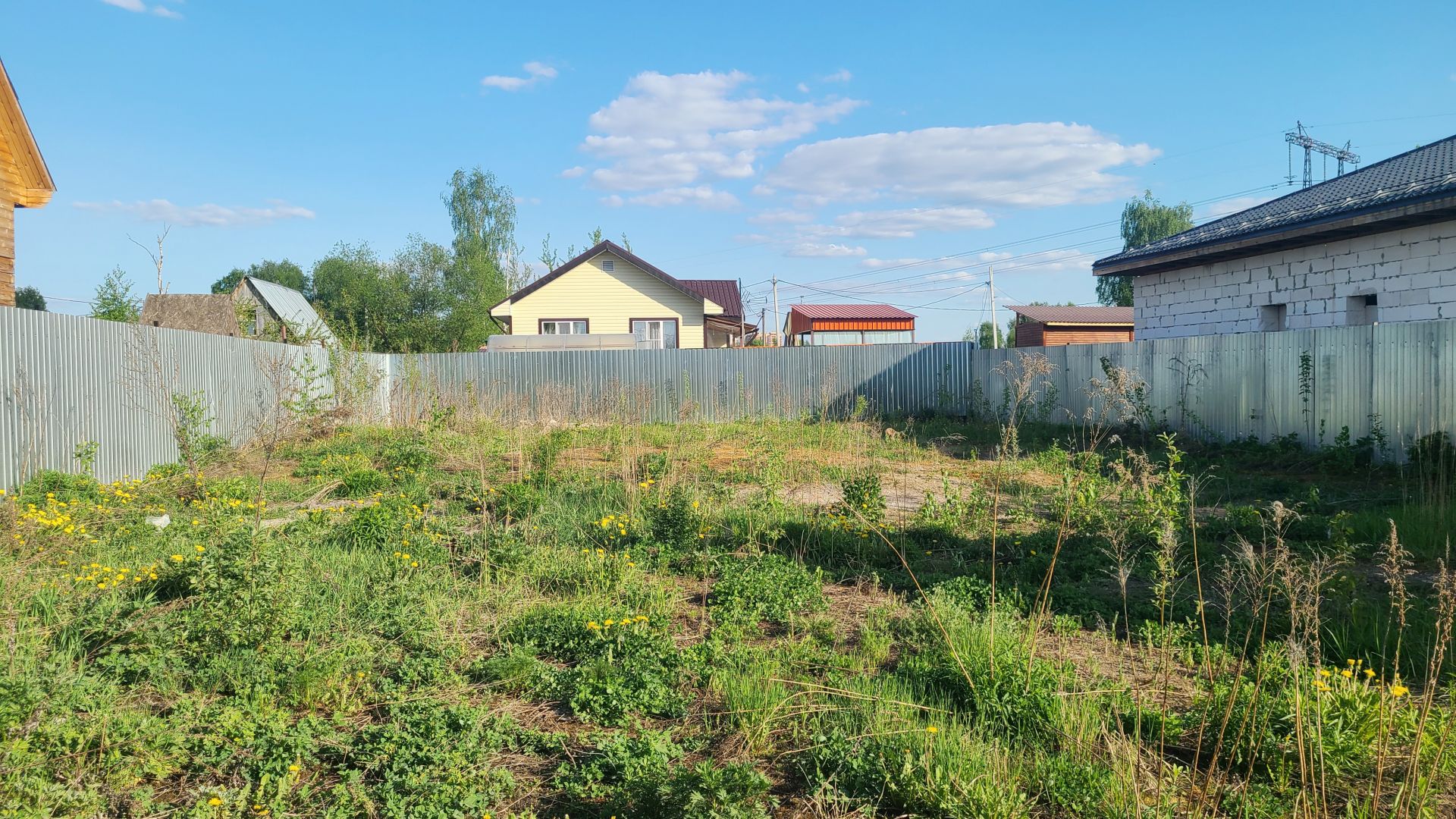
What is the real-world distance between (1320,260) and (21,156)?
645 inches

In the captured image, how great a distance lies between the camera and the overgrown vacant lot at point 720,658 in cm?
263

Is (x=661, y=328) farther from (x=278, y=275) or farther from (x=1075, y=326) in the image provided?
(x=278, y=275)

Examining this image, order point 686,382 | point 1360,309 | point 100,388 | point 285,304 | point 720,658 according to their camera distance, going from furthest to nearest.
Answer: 1. point 285,304
2. point 686,382
3. point 1360,309
4. point 100,388
5. point 720,658

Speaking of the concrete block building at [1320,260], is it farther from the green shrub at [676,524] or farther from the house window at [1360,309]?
the green shrub at [676,524]

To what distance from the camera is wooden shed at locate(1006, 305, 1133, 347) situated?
34375 mm

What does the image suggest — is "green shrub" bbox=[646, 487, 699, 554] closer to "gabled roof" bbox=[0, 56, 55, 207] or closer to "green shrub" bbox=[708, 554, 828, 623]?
"green shrub" bbox=[708, 554, 828, 623]

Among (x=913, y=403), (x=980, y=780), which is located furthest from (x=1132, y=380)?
(x=980, y=780)

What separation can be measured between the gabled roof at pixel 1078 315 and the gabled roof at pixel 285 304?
26.0 m

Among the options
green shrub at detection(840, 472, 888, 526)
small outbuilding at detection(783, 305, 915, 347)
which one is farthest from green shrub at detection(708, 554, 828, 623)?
small outbuilding at detection(783, 305, 915, 347)

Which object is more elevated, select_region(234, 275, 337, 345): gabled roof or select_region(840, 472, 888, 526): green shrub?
select_region(234, 275, 337, 345): gabled roof

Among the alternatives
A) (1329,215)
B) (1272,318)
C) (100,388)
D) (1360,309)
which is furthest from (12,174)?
(1360,309)

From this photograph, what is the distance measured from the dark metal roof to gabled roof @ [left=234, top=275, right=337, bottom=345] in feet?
37.6

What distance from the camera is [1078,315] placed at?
118 ft

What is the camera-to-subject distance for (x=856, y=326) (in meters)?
41.4
